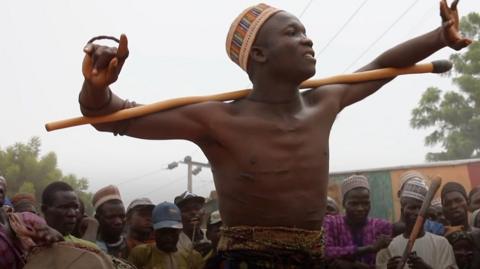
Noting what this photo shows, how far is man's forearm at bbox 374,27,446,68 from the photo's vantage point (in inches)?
111

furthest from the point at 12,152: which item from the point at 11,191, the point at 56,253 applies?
the point at 56,253

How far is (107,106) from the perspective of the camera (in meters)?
2.48

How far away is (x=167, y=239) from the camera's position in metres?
4.61

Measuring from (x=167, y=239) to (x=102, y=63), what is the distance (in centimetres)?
256

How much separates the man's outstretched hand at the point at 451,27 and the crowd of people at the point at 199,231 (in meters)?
1.39

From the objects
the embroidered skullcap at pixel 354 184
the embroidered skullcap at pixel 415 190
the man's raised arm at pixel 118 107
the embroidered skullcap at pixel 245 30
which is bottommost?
the embroidered skullcap at pixel 415 190

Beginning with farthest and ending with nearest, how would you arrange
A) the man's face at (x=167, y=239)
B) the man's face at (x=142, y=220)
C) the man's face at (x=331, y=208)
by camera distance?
the man's face at (x=331, y=208) < the man's face at (x=142, y=220) < the man's face at (x=167, y=239)

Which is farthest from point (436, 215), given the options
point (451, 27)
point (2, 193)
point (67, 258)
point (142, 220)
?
point (67, 258)

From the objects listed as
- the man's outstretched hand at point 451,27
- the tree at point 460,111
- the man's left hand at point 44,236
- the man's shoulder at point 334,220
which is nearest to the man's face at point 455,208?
the man's shoulder at point 334,220

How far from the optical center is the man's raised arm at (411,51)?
109 inches

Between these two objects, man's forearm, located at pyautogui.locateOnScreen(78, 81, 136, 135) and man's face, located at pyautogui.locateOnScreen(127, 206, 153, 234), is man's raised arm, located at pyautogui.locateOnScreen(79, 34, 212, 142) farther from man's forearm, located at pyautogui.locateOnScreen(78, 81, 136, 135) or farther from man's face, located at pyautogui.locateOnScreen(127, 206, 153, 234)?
man's face, located at pyautogui.locateOnScreen(127, 206, 153, 234)

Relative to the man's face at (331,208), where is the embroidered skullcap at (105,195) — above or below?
above

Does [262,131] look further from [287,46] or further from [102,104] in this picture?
[102,104]

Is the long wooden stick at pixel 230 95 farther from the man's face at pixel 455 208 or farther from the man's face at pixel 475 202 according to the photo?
the man's face at pixel 475 202
